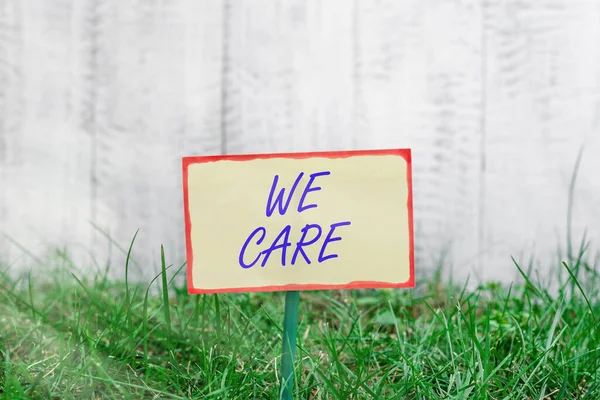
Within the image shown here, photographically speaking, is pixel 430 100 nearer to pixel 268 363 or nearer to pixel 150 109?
pixel 150 109

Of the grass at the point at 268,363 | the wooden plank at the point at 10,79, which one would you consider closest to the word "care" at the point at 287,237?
the grass at the point at 268,363

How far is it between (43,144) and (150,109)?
0.91ft

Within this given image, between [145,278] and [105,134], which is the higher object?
[105,134]

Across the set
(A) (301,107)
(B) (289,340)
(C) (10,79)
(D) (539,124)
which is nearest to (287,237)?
(B) (289,340)

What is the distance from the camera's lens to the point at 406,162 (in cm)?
66

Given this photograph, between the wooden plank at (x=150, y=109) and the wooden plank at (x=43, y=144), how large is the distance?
59 millimetres

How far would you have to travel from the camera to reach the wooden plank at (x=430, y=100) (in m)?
1.33

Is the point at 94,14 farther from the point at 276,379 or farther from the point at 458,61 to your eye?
the point at 276,379

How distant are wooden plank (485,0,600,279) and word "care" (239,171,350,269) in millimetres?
799

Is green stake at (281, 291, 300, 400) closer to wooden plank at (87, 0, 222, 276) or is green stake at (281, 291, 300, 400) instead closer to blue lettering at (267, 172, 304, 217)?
blue lettering at (267, 172, 304, 217)

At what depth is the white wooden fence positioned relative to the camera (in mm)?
1331

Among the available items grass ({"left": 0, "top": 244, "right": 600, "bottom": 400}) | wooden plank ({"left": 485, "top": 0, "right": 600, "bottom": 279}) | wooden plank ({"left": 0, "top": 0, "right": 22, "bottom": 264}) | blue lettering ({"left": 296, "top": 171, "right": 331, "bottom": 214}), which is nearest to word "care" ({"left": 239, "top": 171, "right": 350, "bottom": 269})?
blue lettering ({"left": 296, "top": 171, "right": 331, "bottom": 214})

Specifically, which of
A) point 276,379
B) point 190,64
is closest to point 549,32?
point 190,64

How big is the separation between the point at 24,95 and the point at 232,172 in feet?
3.16
